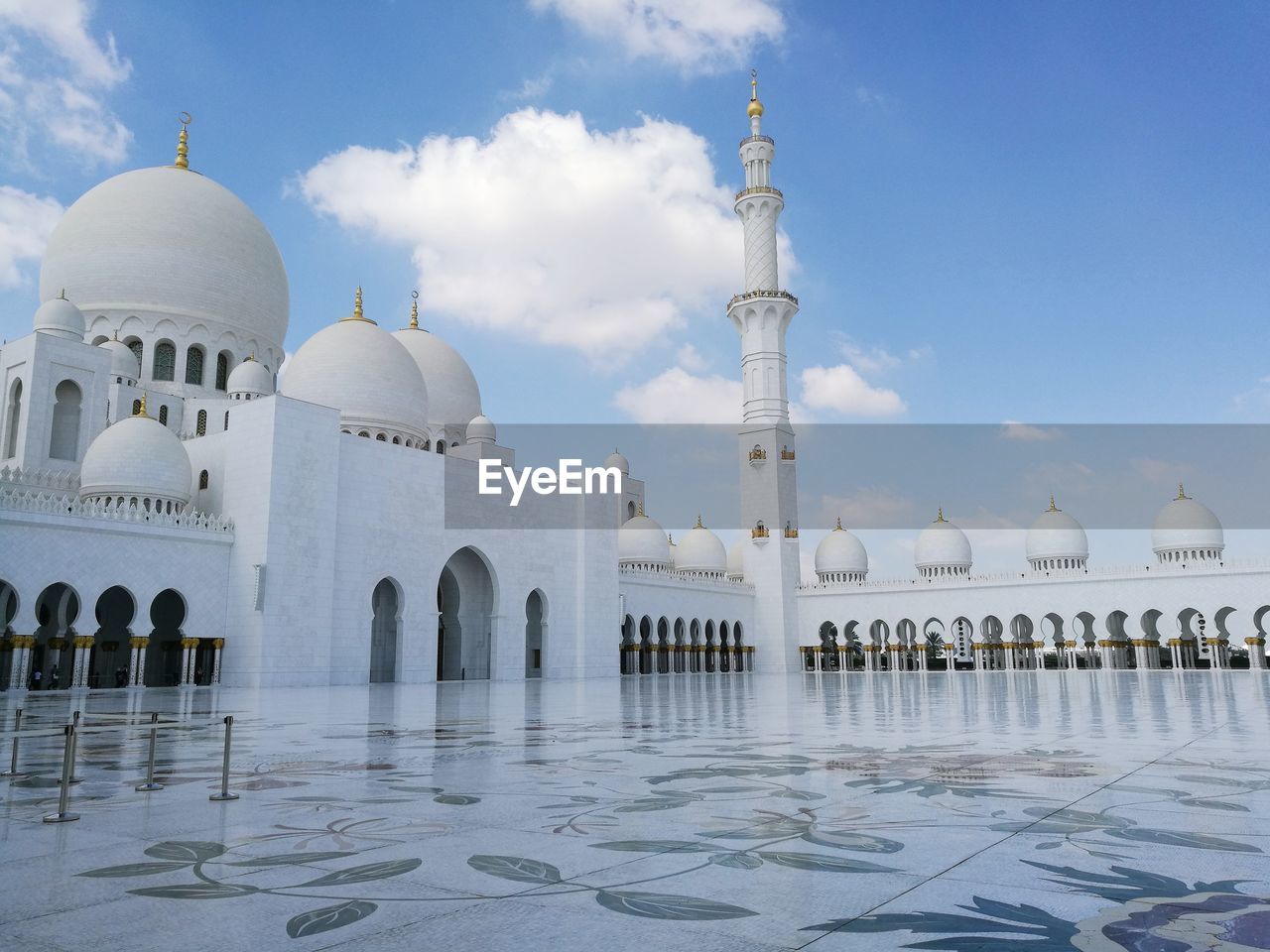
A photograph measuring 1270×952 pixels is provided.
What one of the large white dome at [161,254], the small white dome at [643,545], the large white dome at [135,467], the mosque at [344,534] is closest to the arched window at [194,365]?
the mosque at [344,534]

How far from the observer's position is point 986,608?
3484 centimetres

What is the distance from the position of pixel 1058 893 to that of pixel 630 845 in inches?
45.0

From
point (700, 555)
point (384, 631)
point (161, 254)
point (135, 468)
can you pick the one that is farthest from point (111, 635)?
point (700, 555)

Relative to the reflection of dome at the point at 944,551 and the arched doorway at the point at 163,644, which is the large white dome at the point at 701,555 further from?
the arched doorway at the point at 163,644

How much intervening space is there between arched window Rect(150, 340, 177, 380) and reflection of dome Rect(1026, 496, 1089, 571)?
28.9 m

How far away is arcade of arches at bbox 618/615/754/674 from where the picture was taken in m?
32.9

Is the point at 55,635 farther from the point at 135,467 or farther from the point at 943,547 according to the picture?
the point at 943,547

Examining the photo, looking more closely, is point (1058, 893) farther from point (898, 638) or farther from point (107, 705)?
point (898, 638)

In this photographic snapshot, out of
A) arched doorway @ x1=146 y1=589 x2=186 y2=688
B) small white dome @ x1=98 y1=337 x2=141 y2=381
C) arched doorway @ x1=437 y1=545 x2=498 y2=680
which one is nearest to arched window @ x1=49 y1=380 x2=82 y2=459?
small white dome @ x1=98 y1=337 x2=141 y2=381

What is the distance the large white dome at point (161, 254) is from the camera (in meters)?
24.0

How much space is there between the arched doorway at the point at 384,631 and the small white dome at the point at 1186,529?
85.0 ft

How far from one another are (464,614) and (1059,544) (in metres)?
22.1

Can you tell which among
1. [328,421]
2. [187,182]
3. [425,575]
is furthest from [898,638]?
[187,182]

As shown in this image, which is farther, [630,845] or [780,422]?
[780,422]
